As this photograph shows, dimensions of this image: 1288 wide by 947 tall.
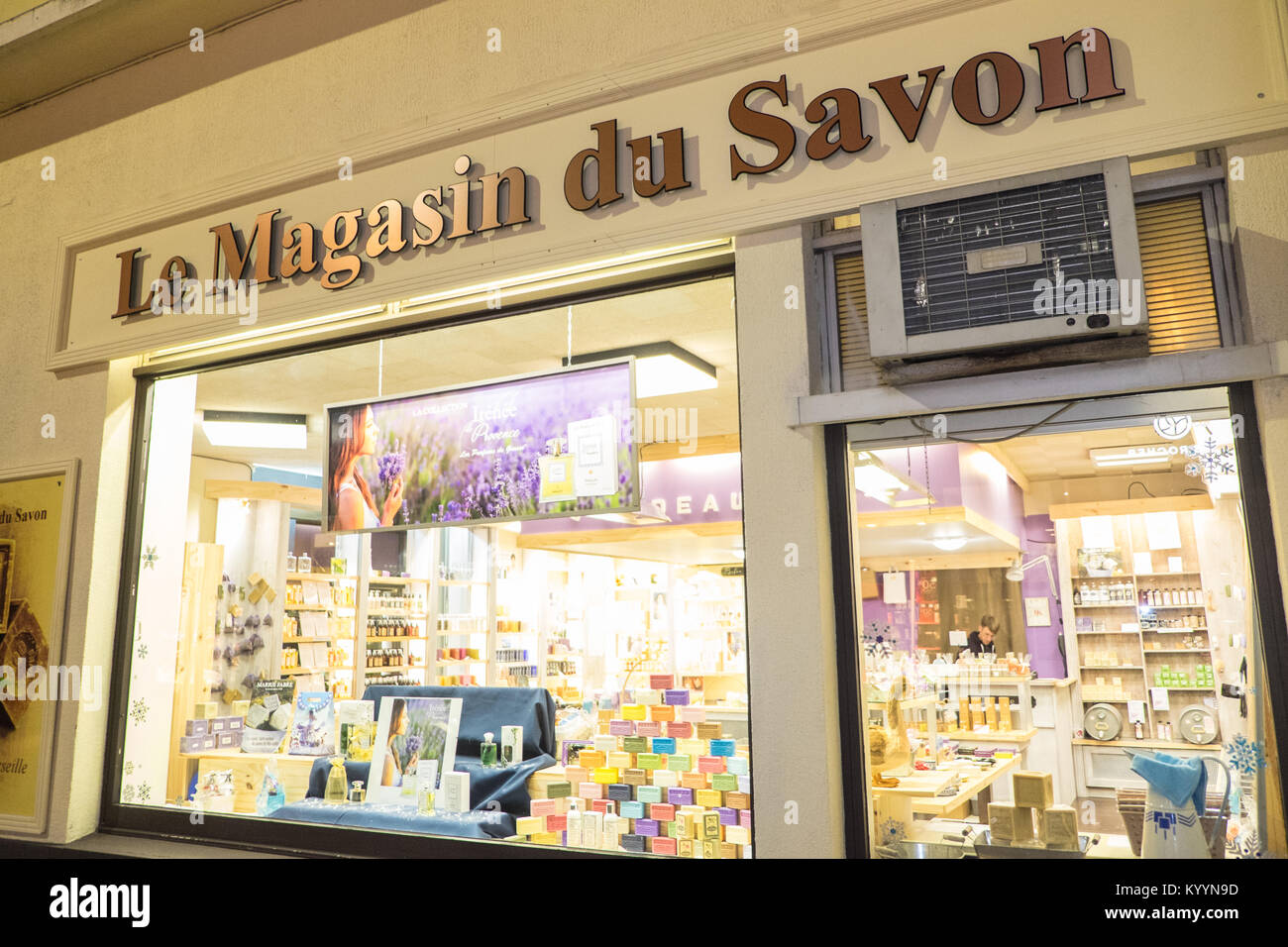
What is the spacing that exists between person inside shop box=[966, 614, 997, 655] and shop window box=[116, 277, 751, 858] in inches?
27.6

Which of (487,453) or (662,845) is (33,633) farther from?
(662,845)

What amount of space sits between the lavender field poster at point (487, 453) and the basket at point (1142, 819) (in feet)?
5.53

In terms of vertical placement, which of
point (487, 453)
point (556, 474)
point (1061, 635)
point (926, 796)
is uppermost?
point (487, 453)

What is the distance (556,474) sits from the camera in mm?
3322

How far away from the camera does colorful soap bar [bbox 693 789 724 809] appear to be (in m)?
3.19

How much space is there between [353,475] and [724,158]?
6.44ft

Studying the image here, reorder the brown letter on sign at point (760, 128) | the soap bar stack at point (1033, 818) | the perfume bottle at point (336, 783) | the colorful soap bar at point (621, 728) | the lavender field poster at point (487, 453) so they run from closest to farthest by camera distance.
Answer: the soap bar stack at point (1033, 818), the brown letter on sign at point (760, 128), the lavender field poster at point (487, 453), the colorful soap bar at point (621, 728), the perfume bottle at point (336, 783)

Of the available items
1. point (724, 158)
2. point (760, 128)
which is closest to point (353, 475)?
point (724, 158)

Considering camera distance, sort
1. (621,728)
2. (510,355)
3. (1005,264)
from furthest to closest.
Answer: (510,355), (621,728), (1005,264)

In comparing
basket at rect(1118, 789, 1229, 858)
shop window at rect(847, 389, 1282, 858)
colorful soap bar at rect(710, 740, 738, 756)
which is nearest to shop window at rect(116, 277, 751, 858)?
colorful soap bar at rect(710, 740, 738, 756)

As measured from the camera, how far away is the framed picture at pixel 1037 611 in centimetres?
259

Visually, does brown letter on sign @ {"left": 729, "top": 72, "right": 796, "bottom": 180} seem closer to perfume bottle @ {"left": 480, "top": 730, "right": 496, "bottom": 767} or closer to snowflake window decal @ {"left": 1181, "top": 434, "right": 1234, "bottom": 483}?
snowflake window decal @ {"left": 1181, "top": 434, "right": 1234, "bottom": 483}

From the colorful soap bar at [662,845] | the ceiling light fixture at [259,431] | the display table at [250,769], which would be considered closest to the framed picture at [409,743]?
the display table at [250,769]

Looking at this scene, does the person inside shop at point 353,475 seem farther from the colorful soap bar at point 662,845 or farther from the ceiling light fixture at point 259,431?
the colorful soap bar at point 662,845
